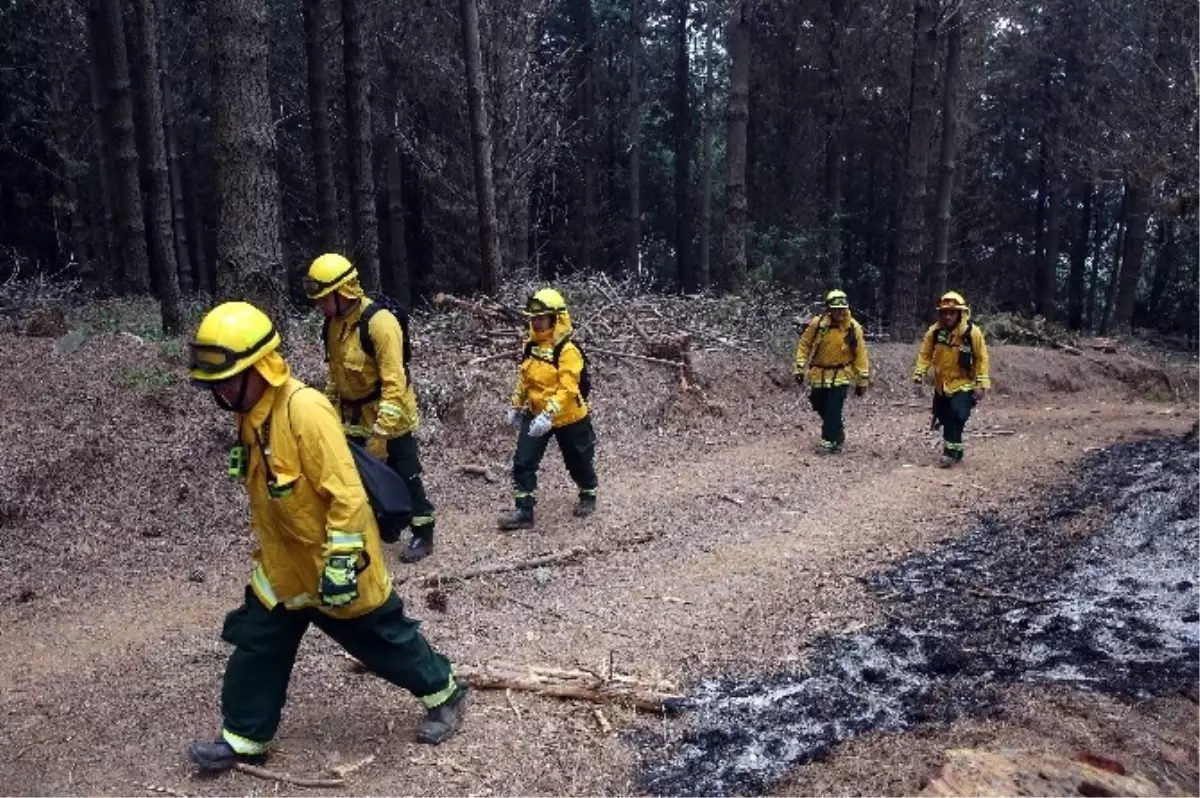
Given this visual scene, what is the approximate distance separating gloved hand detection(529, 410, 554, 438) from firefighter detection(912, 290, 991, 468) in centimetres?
488

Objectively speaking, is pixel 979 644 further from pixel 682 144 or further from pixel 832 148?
pixel 682 144

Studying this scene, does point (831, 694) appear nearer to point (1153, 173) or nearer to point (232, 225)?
point (232, 225)

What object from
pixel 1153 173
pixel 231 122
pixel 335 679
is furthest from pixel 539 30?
pixel 335 679

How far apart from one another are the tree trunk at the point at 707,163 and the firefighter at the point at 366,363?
23036mm

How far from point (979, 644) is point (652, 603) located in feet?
7.12

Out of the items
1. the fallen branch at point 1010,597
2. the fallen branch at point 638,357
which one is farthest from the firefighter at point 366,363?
the fallen branch at point 638,357

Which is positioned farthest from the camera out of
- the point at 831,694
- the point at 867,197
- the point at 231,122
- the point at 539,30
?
the point at 867,197

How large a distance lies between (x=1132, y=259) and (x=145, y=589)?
24933mm

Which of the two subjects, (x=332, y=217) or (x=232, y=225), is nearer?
(x=232, y=225)

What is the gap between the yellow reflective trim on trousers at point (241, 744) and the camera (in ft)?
14.8

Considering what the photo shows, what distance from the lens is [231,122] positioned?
9.32 meters

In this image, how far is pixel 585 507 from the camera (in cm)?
877

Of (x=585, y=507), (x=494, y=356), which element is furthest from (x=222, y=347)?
(x=494, y=356)

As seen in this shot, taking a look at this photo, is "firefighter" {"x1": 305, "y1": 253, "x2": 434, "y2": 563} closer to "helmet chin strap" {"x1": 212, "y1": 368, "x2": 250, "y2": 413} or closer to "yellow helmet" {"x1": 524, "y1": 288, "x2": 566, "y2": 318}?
"yellow helmet" {"x1": 524, "y1": 288, "x2": 566, "y2": 318}
